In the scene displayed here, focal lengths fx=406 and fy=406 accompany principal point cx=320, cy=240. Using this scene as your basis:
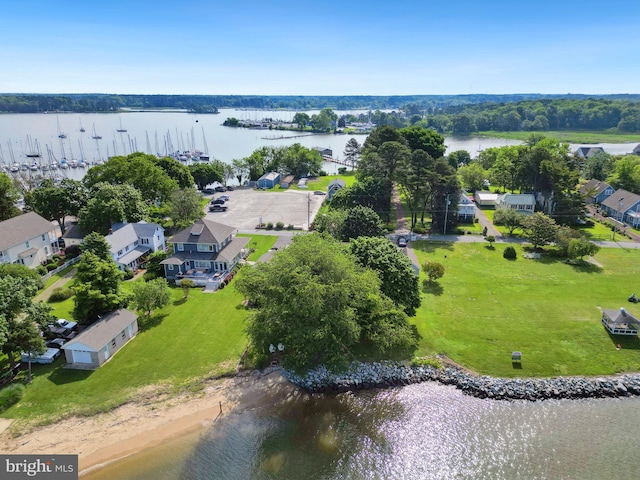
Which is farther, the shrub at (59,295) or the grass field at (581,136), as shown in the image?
the grass field at (581,136)

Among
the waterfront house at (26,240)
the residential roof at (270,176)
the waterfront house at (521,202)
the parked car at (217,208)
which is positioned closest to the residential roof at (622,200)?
the waterfront house at (521,202)

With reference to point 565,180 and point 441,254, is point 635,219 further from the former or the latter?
point 441,254

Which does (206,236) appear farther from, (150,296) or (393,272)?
(393,272)

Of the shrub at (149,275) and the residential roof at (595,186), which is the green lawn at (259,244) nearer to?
the shrub at (149,275)

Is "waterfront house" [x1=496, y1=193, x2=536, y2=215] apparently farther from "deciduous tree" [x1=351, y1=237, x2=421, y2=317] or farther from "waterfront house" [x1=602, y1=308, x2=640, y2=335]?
"deciduous tree" [x1=351, y1=237, x2=421, y2=317]

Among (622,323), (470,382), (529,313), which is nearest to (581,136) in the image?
(529,313)

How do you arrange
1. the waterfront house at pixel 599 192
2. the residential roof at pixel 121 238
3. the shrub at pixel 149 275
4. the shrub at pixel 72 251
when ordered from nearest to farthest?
the shrub at pixel 149 275 → the residential roof at pixel 121 238 → the shrub at pixel 72 251 → the waterfront house at pixel 599 192
